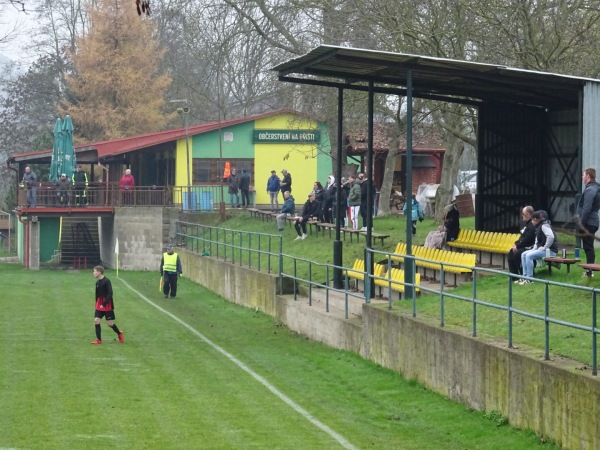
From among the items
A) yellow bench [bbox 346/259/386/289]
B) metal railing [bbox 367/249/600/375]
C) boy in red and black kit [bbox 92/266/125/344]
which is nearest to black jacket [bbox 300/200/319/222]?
yellow bench [bbox 346/259/386/289]

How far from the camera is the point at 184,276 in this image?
40.8 metres

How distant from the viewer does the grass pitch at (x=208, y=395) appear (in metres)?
13.9

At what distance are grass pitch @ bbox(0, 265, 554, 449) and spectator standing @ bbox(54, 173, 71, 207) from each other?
21.2 m

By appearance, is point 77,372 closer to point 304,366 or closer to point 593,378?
point 304,366

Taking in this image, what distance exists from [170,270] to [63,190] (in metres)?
16.5

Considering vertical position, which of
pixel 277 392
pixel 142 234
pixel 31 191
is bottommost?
pixel 277 392

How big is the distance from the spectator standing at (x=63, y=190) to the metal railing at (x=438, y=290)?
5206mm

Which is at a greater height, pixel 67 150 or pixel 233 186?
pixel 67 150

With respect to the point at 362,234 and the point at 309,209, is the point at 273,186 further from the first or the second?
the point at 362,234

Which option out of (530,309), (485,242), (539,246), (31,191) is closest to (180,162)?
(31,191)

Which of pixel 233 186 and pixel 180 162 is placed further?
pixel 180 162

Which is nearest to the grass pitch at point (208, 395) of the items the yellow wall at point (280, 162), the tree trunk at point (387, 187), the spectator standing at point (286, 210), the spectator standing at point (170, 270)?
the spectator standing at point (170, 270)

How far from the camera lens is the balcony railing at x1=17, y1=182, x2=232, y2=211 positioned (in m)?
48.5

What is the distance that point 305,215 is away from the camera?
3594cm
